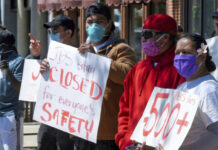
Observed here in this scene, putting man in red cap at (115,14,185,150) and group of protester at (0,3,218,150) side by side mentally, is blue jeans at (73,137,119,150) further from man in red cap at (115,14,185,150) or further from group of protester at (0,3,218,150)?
man in red cap at (115,14,185,150)

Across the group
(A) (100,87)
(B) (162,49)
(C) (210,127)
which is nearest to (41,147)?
(A) (100,87)

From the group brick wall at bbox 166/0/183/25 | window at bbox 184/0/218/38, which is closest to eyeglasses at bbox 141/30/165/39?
window at bbox 184/0/218/38

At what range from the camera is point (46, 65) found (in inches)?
218

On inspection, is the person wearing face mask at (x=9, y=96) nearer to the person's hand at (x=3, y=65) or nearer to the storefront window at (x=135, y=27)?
the person's hand at (x=3, y=65)

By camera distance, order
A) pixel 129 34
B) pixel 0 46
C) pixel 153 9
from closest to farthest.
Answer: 1. pixel 0 46
2. pixel 153 9
3. pixel 129 34

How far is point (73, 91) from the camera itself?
5.33 meters

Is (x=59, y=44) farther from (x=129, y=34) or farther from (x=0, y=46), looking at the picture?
(x=129, y=34)

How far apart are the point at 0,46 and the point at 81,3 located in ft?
32.8

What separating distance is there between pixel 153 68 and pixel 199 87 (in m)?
0.59

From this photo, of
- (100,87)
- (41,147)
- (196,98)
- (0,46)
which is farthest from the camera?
(0,46)

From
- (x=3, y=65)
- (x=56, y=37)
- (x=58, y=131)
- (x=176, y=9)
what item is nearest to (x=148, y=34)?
(x=56, y=37)

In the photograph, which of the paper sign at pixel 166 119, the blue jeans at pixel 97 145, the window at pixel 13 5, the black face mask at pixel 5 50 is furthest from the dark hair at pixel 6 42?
the window at pixel 13 5

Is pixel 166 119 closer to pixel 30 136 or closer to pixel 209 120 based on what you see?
pixel 209 120

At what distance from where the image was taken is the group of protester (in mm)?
3770
